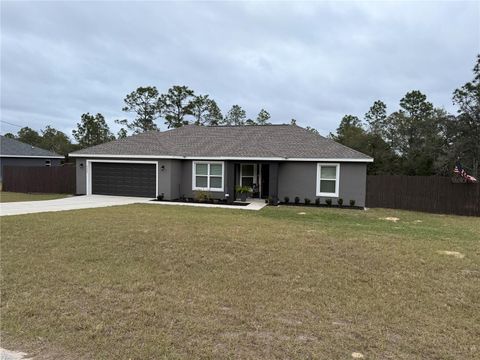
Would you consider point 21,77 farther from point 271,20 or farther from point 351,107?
point 351,107

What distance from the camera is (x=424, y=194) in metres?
15.8

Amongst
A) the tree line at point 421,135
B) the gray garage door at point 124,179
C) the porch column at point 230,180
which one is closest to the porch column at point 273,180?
the porch column at point 230,180

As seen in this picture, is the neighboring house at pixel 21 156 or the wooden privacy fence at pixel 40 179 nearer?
the wooden privacy fence at pixel 40 179

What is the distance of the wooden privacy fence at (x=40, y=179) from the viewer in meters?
20.0

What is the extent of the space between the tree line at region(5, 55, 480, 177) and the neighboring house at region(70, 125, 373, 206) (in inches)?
509

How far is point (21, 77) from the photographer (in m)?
24.1

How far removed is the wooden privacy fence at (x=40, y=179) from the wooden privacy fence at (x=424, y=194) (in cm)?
1697

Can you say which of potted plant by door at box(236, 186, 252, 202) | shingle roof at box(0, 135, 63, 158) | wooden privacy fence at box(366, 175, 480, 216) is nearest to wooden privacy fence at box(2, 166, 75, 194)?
shingle roof at box(0, 135, 63, 158)

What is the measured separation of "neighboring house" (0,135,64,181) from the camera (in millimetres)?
28406

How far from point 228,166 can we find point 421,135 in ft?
76.5

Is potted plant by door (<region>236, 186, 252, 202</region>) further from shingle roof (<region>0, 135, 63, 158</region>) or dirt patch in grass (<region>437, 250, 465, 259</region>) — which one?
shingle roof (<region>0, 135, 63, 158</region>)

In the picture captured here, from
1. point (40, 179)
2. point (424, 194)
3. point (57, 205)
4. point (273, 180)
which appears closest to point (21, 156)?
point (40, 179)

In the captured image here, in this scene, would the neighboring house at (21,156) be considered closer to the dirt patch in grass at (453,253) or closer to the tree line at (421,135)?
the tree line at (421,135)

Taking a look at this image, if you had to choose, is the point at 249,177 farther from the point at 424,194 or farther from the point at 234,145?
the point at 424,194
